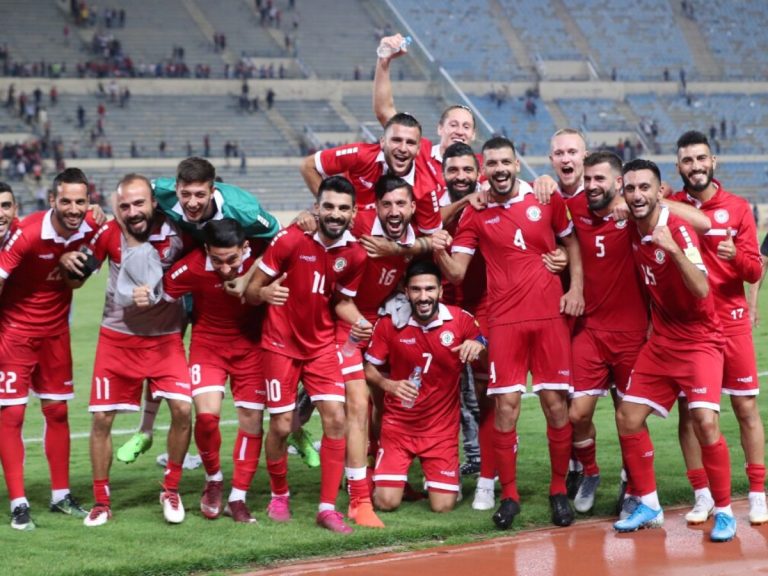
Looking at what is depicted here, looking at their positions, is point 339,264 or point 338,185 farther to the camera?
point 339,264

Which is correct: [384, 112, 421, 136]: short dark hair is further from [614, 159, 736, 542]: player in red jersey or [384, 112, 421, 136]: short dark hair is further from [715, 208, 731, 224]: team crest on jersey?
[715, 208, 731, 224]: team crest on jersey

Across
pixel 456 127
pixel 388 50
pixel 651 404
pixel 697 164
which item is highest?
pixel 388 50

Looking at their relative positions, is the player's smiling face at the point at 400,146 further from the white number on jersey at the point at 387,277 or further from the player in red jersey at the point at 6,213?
the player in red jersey at the point at 6,213

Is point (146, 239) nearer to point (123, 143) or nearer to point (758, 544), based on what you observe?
point (758, 544)

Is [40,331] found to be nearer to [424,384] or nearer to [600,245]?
[424,384]

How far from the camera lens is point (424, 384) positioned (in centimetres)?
870

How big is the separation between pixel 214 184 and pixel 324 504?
6.89 feet

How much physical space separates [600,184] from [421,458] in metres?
2.19

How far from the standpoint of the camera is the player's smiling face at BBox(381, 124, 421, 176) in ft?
27.0

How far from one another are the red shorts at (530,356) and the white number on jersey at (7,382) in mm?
2996

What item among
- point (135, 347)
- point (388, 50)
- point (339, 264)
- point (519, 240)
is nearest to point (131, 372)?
point (135, 347)

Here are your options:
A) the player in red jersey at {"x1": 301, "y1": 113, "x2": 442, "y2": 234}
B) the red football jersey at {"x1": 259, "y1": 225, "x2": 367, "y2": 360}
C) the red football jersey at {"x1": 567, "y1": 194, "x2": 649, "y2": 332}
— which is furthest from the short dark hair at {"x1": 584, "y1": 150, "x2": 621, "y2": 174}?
the red football jersey at {"x1": 259, "y1": 225, "x2": 367, "y2": 360}

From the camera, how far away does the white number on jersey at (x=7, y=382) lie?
802 cm

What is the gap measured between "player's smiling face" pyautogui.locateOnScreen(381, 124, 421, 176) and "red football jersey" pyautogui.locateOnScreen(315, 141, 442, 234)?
11 centimetres
